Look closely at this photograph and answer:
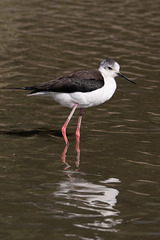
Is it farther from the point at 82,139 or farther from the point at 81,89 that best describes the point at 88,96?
the point at 82,139

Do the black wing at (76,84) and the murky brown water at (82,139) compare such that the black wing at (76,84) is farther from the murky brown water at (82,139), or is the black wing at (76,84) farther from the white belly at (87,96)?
the murky brown water at (82,139)

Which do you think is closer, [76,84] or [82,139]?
[76,84]

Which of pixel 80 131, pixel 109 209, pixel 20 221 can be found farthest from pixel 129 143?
pixel 20 221

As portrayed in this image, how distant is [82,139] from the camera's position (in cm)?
1370

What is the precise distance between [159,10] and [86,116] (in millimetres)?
14338

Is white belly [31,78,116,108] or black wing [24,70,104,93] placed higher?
black wing [24,70,104,93]

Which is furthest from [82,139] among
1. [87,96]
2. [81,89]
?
[81,89]

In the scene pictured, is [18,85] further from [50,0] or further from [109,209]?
[50,0]

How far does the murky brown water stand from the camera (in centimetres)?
931

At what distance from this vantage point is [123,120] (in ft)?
49.1

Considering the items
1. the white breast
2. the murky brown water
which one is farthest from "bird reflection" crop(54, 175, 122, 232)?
the white breast

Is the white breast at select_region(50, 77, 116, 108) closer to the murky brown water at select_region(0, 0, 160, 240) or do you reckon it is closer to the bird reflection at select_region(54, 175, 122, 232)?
the murky brown water at select_region(0, 0, 160, 240)

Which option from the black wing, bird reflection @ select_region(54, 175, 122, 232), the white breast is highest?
the black wing

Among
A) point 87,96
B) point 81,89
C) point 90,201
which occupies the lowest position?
point 90,201
